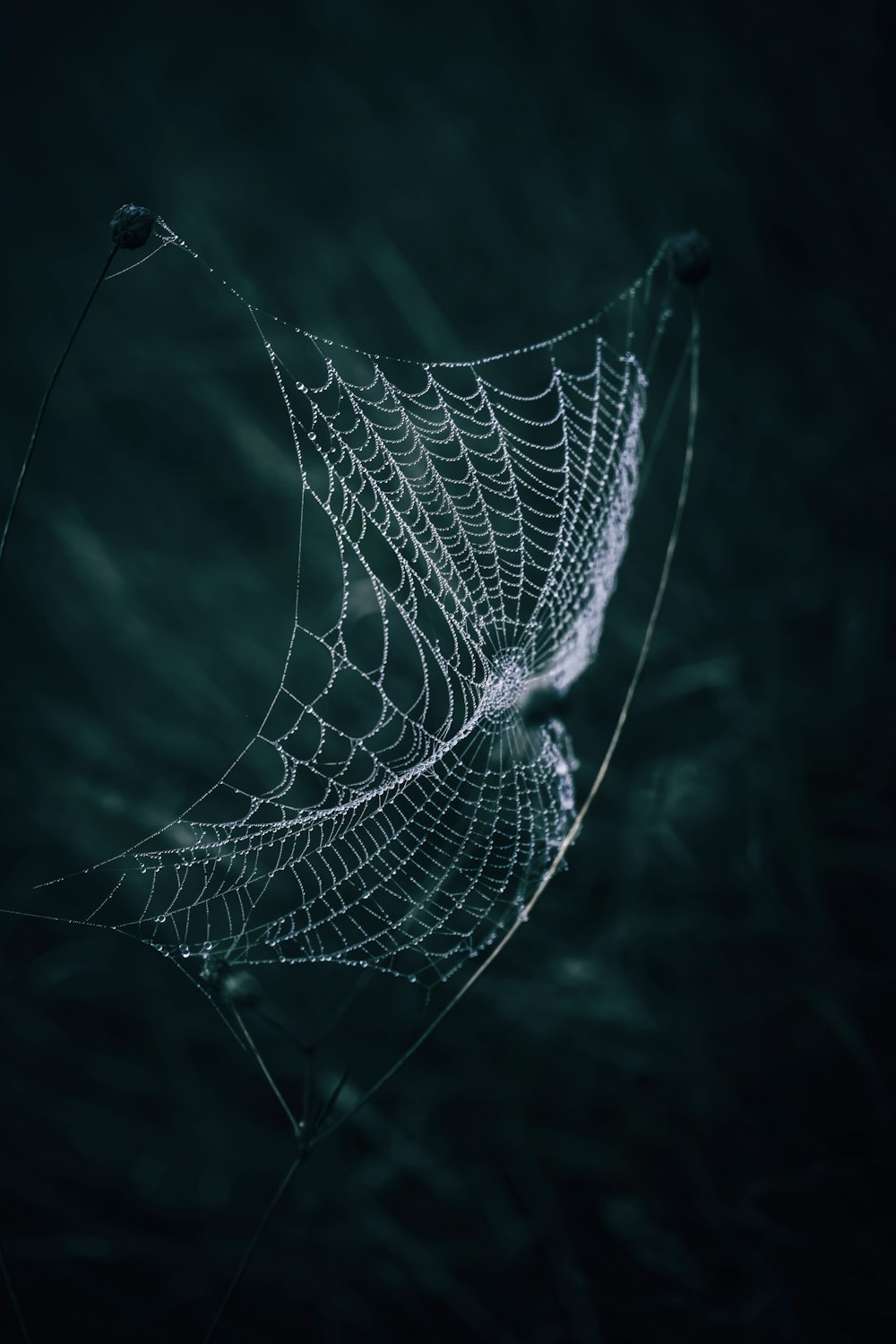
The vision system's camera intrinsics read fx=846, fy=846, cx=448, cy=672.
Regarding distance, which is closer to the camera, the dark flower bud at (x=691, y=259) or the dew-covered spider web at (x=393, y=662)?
the dark flower bud at (x=691, y=259)

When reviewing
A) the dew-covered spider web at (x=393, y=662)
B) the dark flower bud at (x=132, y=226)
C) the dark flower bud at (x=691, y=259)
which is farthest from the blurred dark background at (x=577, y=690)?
the dark flower bud at (x=132, y=226)

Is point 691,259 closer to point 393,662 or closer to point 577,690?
point 577,690

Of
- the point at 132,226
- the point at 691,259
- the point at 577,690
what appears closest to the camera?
the point at 132,226

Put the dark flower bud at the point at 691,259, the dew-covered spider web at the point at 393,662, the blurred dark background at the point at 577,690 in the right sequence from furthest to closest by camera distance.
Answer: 1. the blurred dark background at the point at 577,690
2. the dew-covered spider web at the point at 393,662
3. the dark flower bud at the point at 691,259

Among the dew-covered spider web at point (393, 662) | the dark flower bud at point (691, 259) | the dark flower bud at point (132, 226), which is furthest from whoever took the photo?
the dew-covered spider web at point (393, 662)

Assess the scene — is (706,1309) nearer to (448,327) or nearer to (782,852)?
(782,852)

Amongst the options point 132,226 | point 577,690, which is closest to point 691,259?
point 132,226

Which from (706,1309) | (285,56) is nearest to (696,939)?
(706,1309)

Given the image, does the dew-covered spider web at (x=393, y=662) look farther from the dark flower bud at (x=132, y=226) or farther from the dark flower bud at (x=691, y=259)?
the dark flower bud at (x=132, y=226)
